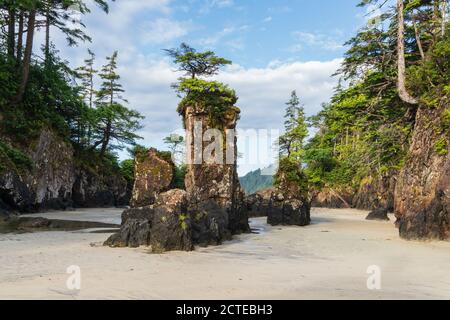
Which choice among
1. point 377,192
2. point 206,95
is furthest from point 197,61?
point 377,192

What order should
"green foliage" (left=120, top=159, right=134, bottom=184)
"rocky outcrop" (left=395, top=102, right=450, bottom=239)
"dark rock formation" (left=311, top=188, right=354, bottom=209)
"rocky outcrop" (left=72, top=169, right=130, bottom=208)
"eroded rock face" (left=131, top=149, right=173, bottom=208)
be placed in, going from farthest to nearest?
"green foliage" (left=120, top=159, right=134, bottom=184), "dark rock formation" (left=311, top=188, right=354, bottom=209), "rocky outcrop" (left=72, top=169, right=130, bottom=208), "eroded rock face" (left=131, top=149, right=173, bottom=208), "rocky outcrop" (left=395, top=102, right=450, bottom=239)

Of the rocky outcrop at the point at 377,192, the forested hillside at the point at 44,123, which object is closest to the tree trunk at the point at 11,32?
the forested hillside at the point at 44,123

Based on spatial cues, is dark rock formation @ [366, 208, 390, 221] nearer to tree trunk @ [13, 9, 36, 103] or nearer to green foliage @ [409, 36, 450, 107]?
green foliage @ [409, 36, 450, 107]

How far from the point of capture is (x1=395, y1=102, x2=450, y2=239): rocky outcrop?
11383 millimetres

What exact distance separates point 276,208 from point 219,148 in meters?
5.45

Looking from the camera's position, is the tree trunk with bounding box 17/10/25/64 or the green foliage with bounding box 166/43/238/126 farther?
the tree trunk with bounding box 17/10/25/64

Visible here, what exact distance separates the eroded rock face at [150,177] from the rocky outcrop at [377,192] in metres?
19.7

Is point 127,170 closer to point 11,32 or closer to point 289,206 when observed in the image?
point 11,32

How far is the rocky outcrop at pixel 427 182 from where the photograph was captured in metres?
11.4

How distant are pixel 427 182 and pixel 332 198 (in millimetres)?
30109

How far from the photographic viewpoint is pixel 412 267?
298 inches

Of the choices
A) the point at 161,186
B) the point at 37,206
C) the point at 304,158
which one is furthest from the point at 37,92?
the point at 304,158

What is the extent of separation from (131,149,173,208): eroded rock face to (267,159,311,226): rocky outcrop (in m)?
7.05

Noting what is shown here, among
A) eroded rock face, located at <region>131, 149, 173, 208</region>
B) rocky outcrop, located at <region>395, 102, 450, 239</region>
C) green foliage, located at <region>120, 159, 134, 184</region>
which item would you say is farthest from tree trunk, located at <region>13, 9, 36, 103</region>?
rocky outcrop, located at <region>395, 102, 450, 239</region>
